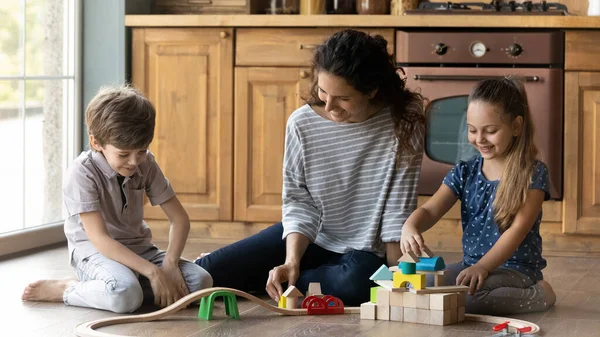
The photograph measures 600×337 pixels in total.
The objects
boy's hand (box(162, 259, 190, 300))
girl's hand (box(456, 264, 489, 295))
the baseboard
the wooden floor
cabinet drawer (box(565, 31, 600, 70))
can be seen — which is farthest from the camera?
cabinet drawer (box(565, 31, 600, 70))

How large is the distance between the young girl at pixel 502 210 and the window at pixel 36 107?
1.64 metres

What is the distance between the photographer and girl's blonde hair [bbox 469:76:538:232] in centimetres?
246

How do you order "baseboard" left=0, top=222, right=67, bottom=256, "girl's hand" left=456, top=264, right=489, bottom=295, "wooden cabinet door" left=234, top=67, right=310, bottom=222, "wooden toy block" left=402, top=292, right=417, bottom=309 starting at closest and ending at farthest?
1. "wooden toy block" left=402, top=292, right=417, bottom=309
2. "girl's hand" left=456, top=264, right=489, bottom=295
3. "baseboard" left=0, top=222, right=67, bottom=256
4. "wooden cabinet door" left=234, top=67, right=310, bottom=222

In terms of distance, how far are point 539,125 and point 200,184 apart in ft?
4.23

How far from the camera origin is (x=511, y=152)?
252cm

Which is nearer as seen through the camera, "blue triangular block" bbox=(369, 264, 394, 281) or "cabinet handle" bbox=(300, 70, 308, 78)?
"blue triangular block" bbox=(369, 264, 394, 281)

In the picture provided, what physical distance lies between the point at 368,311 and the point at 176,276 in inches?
20.4

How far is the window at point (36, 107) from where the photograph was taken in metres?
3.45

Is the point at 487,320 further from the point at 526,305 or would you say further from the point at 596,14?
the point at 596,14

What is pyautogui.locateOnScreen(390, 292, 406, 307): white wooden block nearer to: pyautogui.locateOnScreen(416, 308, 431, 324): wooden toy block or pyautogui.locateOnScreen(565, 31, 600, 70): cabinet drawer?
pyautogui.locateOnScreen(416, 308, 431, 324): wooden toy block

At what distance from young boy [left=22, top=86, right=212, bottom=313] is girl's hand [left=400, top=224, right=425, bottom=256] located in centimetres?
53

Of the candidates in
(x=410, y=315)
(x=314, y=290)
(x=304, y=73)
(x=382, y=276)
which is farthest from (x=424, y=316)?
(x=304, y=73)

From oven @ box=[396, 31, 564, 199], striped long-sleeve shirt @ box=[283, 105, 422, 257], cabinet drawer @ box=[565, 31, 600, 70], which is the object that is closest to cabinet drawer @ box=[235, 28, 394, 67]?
oven @ box=[396, 31, 564, 199]

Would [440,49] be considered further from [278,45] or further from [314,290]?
[314,290]
